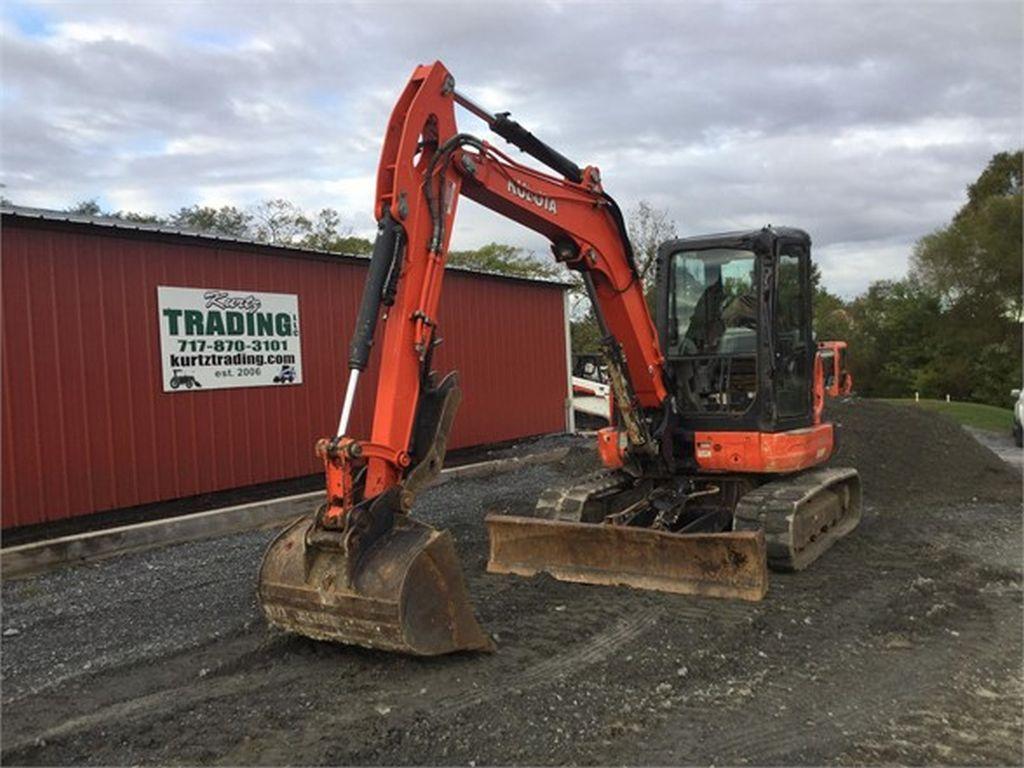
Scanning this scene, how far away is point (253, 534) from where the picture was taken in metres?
8.96

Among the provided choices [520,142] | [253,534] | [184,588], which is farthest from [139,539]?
[520,142]

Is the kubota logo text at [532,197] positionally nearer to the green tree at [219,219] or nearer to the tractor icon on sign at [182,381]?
the tractor icon on sign at [182,381]

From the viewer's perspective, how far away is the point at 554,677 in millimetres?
4508

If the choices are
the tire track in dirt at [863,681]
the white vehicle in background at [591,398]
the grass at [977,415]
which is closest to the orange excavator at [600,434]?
the tire track in dirt at [863,681]

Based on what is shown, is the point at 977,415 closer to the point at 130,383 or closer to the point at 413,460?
the point at 130,383

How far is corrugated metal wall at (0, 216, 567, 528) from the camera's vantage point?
832cm

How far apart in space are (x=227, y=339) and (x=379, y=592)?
667 centimetres

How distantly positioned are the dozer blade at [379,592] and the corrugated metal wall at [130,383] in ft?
16.3

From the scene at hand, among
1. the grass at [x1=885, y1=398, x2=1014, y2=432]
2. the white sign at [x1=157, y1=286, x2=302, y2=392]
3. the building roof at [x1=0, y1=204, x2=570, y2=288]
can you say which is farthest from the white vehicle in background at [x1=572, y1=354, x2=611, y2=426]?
the white sign at [x1=157, y1=286, x2=302, y2=392]

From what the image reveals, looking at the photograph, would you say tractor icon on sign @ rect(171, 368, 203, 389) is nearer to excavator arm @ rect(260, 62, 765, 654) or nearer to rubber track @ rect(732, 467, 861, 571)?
excavator arm @ rect(260, 62, 765, 654)

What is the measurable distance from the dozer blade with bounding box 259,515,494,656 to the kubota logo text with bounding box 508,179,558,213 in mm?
2413

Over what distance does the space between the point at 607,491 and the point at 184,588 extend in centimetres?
359

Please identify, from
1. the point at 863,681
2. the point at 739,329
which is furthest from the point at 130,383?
the point at 863,681

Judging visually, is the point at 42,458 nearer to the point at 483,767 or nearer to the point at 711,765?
the point at 483,767
